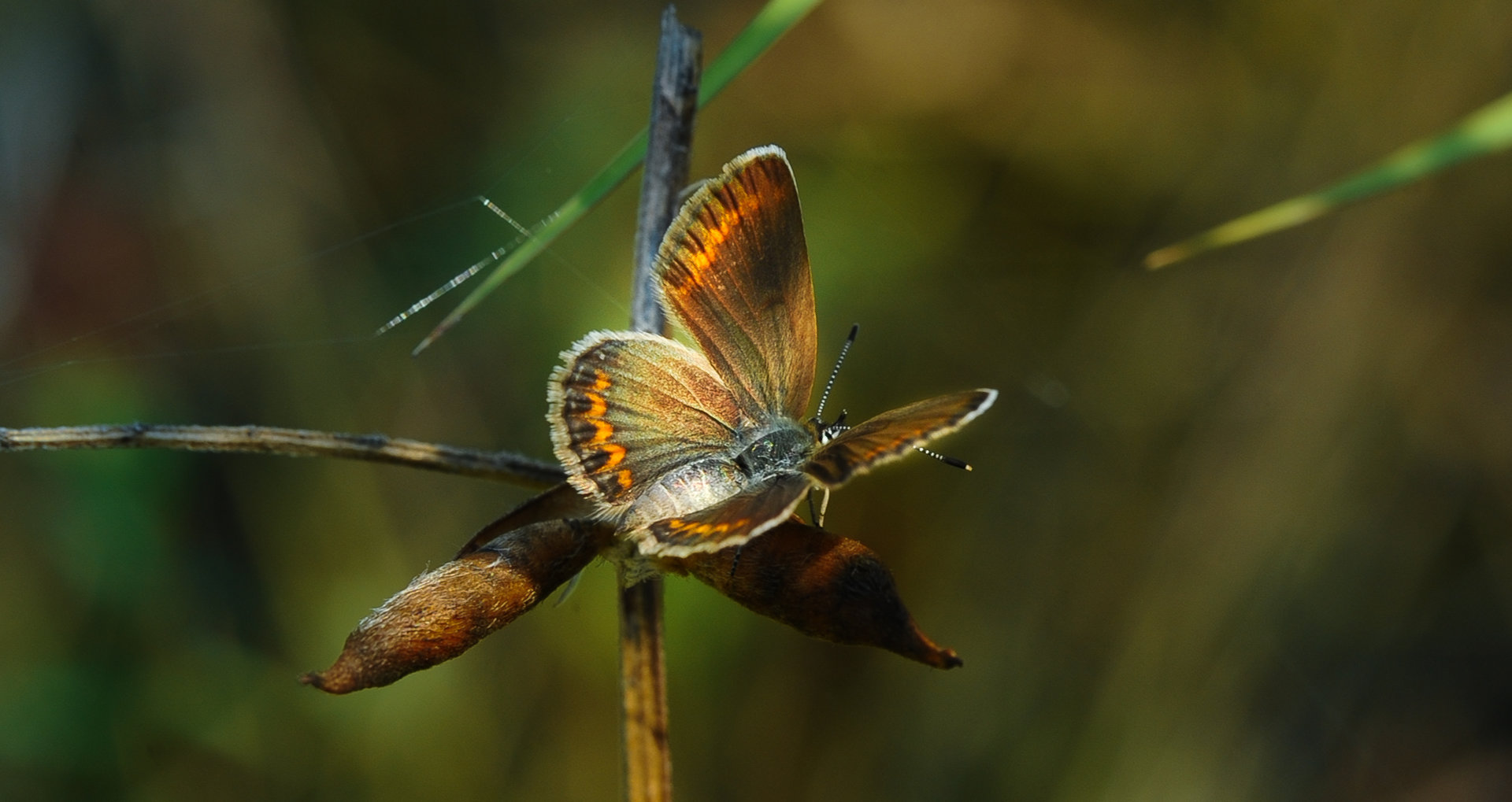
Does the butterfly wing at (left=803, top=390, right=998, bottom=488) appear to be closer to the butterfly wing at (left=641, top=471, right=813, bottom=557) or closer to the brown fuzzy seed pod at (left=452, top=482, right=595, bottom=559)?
the butterfly wing at (left=641, top=471, right=813, bottom=557)

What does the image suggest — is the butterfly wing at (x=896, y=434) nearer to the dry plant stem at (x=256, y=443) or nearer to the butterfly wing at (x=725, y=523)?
the butterfly wing at (x=725, y=523)

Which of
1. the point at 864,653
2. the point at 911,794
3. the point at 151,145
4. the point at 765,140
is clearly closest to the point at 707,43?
the point at 765,140

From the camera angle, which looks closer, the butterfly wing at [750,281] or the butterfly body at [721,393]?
the butterfly body at [721,393]

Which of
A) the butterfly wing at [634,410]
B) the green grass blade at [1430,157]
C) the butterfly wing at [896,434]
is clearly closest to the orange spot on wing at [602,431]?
the butterfly wing at [634,410]

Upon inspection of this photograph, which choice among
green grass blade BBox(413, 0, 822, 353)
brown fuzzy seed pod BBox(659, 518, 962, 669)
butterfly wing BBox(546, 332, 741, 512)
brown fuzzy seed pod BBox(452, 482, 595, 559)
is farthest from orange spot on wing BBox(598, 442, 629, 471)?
brown fuzzy seed pod BBox(659, 518, 962, 669)

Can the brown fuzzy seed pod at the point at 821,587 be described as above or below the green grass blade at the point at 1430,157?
below

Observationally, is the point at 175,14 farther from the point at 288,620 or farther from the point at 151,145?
the point at 288,620
